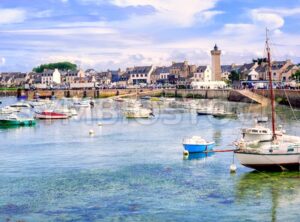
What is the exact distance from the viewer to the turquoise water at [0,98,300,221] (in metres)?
25.7

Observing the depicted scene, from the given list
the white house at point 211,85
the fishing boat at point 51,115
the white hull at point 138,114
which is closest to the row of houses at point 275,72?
the white house at point 211,85

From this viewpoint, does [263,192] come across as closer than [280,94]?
Yes

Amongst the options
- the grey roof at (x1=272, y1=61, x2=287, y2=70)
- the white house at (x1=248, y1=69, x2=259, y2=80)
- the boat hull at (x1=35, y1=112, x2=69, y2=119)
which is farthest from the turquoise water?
the grey roof at (x1=272, y1=61, x2=287, y2=70)

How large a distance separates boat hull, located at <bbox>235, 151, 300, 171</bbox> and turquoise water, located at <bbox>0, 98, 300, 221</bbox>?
2.22 ft

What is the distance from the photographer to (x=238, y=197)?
28.4 meters

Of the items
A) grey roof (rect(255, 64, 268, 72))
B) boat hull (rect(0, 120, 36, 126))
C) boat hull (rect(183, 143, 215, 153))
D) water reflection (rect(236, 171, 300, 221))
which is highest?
grey roof (rect(255, 64, 268, 72))

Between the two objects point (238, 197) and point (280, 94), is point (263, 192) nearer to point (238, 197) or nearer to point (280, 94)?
point (238, 197)

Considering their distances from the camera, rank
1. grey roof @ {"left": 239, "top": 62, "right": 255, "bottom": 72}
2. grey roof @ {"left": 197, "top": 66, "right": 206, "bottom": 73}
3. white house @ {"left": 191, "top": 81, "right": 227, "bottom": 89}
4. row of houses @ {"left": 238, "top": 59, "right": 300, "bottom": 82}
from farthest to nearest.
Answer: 1. grey roof @ {"left": 197, "top": 66, "right": 206, "bottom": 73}
2. grey roof @ {"left": 239, "top": 62, "right": 255, "bottom": 72}
3. row of houses @ {"left": 238, "top": 59, "right": 300, "bottom": 82}
4. white house @ {"left": 191, "top": 81, "right": 227, "bottom": 89}

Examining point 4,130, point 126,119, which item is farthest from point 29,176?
point 126,119

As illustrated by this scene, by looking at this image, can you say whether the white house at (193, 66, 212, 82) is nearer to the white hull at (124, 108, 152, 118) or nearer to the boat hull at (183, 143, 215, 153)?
the white hull at (124, 108, 152, 118)

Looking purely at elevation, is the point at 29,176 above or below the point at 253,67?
below

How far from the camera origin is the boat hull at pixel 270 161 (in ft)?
111

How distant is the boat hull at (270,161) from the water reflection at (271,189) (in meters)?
0.54

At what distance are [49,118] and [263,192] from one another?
5764 cm
